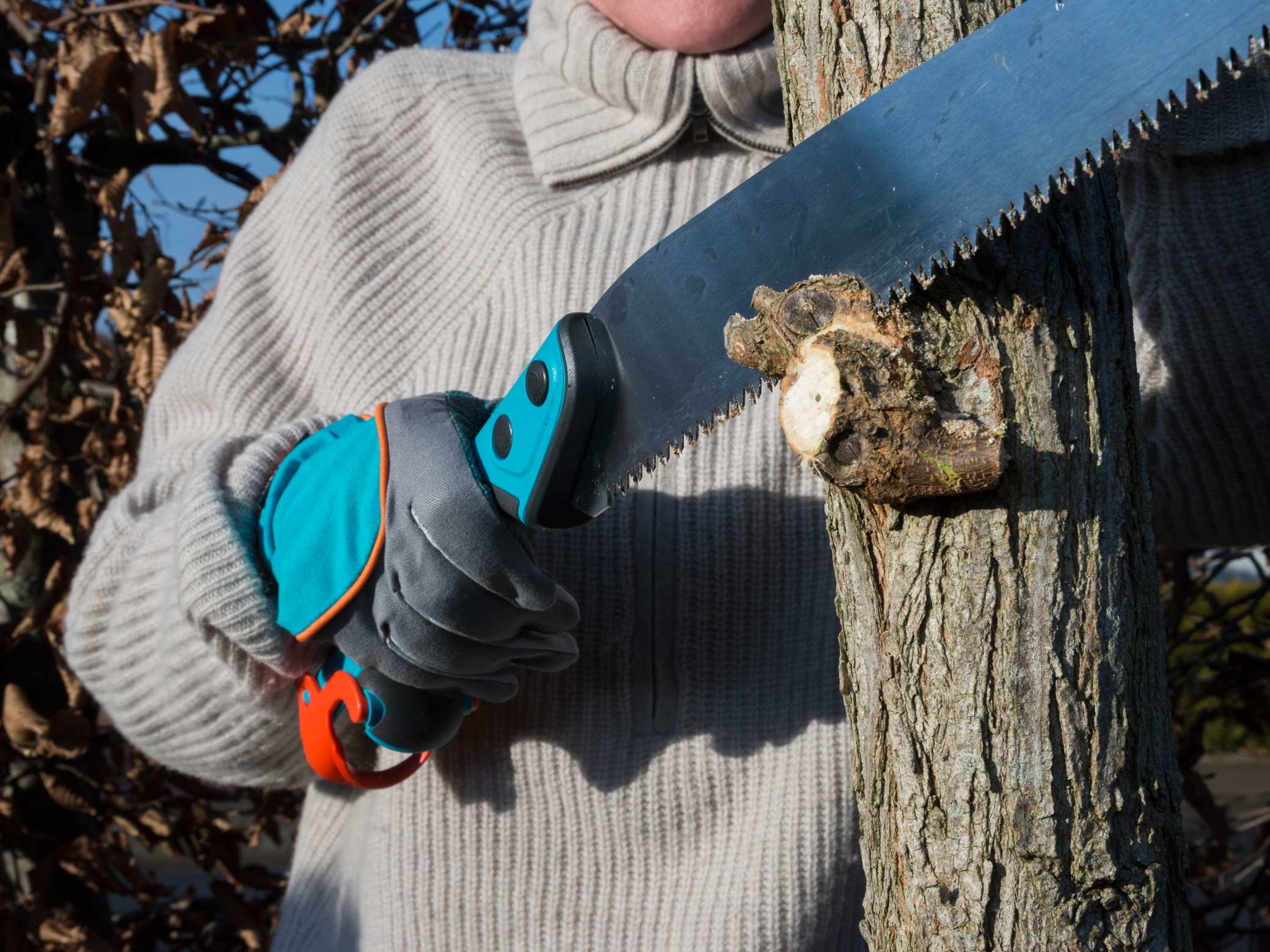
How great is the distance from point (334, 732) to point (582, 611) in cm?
33

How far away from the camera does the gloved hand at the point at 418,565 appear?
43.6 inches

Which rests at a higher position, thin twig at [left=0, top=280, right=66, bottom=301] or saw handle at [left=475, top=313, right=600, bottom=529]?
thin twig at [left=0, top=280, right=66, bottom=301]

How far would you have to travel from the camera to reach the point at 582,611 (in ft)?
4.50

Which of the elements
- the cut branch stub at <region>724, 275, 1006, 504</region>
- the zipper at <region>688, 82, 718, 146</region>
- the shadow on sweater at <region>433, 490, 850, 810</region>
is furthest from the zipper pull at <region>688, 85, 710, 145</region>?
the cut branch stub at <region>724, 275, 1006, 504</region>

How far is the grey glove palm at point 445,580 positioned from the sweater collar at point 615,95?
0.49m

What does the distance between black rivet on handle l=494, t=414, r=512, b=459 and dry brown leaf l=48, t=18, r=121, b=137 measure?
1.65m

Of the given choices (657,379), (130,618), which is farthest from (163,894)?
(657,379)

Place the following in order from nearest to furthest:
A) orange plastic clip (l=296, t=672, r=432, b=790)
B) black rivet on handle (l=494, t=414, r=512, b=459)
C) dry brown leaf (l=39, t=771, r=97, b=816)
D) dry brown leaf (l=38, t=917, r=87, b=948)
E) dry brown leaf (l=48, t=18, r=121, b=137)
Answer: black rivet on handle (l=494, t=414, r=512, b=459) → orange plastic clip (l=296, t=672, r=432, b=790) → dry brown leaf (l=48, t=18, r=121, b=137) → dry brown leaf (l=38, t=917, r=87, b=948) → dry brown leaf (l=39, t=771, r=97, b=816)

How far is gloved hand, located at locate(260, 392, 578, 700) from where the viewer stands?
1.11 meters

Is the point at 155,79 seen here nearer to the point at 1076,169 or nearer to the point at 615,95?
the point at 615,95

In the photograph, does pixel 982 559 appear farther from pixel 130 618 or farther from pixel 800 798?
pixel 130 618

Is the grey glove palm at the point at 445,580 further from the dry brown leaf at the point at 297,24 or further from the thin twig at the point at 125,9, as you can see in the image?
the dry brown leaf at the point at 297,24

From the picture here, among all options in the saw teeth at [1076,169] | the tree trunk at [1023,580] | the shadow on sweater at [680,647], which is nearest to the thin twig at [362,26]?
the shadow on sweater at [680,647]

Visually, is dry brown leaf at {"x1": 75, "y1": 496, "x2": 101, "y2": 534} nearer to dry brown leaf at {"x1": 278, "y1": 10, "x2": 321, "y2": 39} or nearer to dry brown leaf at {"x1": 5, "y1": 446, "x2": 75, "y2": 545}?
dry brown leaf at {"x1": 5, "y1": 446, "x2": 75, "y2": 545}
